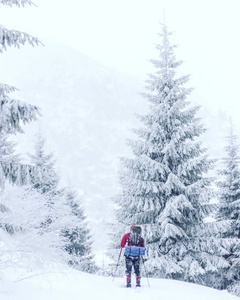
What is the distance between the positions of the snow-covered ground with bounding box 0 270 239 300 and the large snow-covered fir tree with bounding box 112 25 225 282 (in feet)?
7.93

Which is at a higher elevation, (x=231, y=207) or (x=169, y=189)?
(x=169, y=189)

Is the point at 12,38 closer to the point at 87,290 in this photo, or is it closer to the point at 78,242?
the point at 87,290

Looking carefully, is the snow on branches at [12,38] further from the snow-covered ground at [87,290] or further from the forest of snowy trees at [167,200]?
the forest of snowy trees at [167,200]

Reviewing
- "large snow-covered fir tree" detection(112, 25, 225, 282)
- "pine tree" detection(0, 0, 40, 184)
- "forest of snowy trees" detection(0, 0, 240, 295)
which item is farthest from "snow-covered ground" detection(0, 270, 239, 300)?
"pine tree" detection(0, 0, 40, 184)

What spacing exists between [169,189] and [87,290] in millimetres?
6177

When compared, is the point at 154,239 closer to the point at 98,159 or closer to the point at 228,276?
the point at 228,276

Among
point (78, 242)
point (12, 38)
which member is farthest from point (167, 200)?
point (78, 242)

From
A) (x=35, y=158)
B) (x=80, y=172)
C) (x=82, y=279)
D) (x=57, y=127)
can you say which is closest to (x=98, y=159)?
(x=80, y=172)

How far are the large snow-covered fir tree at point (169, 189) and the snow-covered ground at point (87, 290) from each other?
7.93 feet

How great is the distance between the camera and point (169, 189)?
13617 mm

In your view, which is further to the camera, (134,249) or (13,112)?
(134,249)

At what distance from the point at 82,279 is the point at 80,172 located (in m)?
151

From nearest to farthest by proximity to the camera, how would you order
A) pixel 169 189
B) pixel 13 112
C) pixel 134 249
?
pixel 13 112, pixel 134 249, pixel 169 189

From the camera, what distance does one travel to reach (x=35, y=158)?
20.3 m
